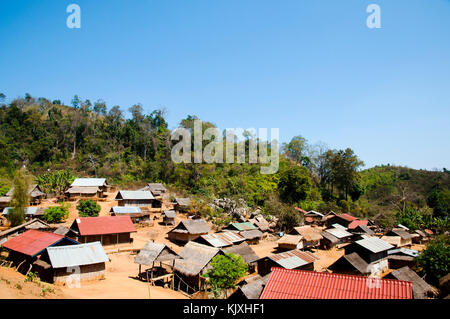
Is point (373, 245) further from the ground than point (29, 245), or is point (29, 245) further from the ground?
point (29, 245)

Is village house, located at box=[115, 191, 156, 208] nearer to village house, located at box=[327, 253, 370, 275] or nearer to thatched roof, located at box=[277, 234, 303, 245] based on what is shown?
thatched roof, located at box=[277, 234, 303, 245]

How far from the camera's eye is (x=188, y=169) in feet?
190

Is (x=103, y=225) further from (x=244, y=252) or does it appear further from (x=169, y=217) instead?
(x=244, y=252)

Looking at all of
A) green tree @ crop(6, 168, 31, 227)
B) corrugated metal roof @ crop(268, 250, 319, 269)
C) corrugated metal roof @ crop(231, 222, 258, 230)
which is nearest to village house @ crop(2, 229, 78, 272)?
green tree @ crop(6, 168, 31, 227)

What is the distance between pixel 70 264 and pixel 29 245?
494 centimetres

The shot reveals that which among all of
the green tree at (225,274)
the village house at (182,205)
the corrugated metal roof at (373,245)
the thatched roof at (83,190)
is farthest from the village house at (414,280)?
the thatched roof at (83,190)

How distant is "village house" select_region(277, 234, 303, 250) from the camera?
3071 centimetres

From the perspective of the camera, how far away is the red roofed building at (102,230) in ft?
89.2

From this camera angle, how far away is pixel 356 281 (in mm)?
11945

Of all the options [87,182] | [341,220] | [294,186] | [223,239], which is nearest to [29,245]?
[223,239]

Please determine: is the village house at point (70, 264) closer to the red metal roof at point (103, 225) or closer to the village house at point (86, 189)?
the red metal roof at point (103, 225)

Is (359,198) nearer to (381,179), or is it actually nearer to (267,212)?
(381,179)

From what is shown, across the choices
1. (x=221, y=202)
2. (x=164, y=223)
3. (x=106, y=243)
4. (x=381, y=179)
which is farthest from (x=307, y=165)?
(x=106, y=243)

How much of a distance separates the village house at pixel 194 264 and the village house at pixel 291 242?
11795 millimetres
